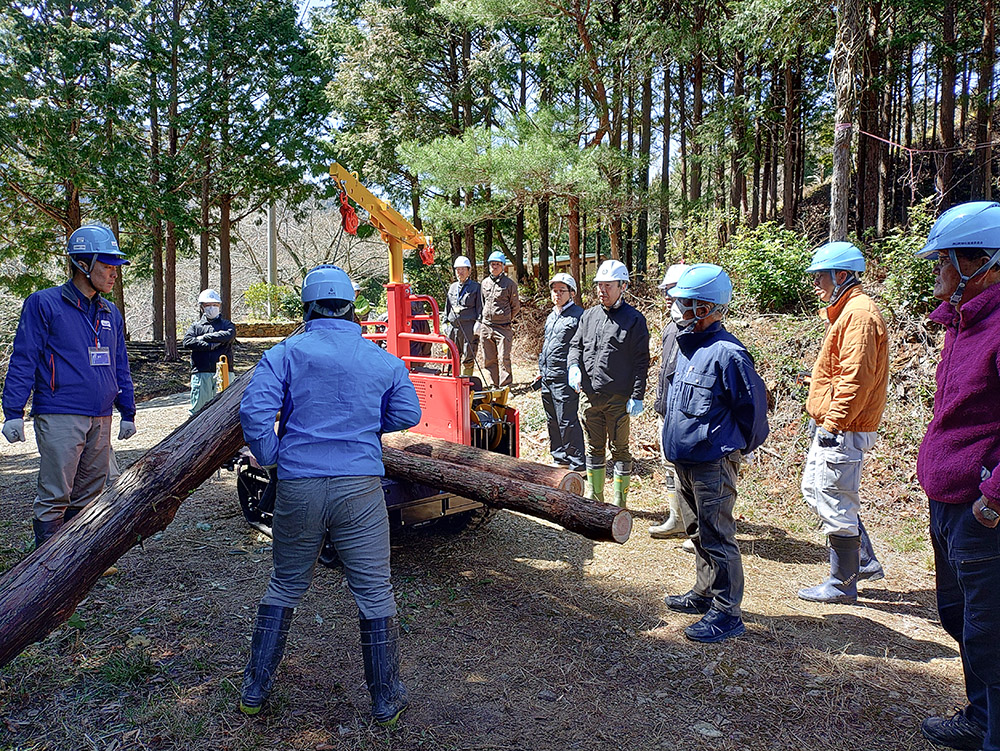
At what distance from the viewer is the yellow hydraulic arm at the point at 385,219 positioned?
20.0 ft

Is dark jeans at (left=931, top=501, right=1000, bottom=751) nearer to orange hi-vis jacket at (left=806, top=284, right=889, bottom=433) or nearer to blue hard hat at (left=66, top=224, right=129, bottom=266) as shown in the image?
orange hi-vis jacket at (left=806, top=284, right=889, bottom=433)

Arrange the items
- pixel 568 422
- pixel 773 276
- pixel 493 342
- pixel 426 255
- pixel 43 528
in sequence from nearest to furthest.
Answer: pixel 43 528 < pixel 568 422 < pixel 426 255 < pixel 773 276 < pixel 493 342

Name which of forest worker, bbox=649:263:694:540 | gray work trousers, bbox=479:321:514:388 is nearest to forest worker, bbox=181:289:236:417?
gray work trousers, bbox=479:321:514:388

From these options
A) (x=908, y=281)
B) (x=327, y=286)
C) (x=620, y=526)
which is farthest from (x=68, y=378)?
(x=908, y=281)

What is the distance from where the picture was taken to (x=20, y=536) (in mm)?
5406

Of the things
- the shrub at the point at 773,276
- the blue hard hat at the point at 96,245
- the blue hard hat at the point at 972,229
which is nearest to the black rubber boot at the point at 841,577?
the blue hard hat at the point at 972,229

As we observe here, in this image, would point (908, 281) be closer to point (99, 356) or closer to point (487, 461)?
point (487, 461)

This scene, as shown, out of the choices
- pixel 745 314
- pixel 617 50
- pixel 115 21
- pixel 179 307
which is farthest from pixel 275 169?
pixel 179 307

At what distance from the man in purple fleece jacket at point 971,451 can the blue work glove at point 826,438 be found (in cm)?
133

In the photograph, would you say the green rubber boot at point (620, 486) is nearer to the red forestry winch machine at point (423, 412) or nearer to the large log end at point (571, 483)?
the red forestry winch machine at point (423, 412)

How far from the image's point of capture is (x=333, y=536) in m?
3.11

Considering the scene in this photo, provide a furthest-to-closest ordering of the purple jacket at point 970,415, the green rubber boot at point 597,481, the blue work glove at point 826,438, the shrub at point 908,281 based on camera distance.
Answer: the shrub at point 908,281
the green rubber boot at point 597,481
the blue work glove at point 826,438
the purple jacket at point 970,415

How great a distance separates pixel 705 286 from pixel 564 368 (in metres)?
3.00

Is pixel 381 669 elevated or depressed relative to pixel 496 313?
depressed
